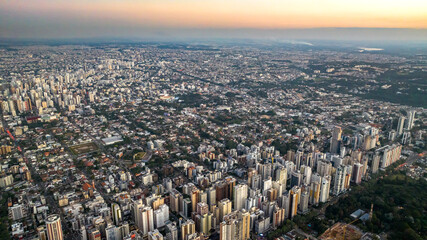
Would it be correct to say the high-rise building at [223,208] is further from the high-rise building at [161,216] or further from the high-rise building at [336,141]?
the high-rise building at [336,141]

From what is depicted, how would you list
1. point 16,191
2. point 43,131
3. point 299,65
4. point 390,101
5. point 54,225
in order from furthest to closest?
point 299,65 < point 390,101 < point 43,131 < point 16,191 < point 54,225

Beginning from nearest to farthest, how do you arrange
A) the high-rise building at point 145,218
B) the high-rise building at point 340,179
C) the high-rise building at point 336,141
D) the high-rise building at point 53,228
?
the high-rise building at point 53,228
the high-rise building at point 145,218
the high-rise building at point 340,179
the high-rise building at point 336,141

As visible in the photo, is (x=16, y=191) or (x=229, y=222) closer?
(x=229, y=222)

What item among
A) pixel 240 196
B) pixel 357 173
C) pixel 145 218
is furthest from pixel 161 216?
pixel 357 173

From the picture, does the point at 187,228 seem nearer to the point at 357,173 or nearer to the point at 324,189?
the point at 324,189

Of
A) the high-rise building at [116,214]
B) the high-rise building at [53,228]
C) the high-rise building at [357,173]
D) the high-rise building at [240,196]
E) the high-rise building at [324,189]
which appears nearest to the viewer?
the high-rise building at [53,228]

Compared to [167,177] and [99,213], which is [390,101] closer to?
[167,177]

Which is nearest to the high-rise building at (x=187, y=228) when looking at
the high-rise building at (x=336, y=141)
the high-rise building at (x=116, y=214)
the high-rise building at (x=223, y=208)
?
the high-rise building at (x=223, y=208)

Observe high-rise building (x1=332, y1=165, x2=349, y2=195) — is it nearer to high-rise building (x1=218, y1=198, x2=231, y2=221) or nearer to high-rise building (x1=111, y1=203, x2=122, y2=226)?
high-rise building (x1=218, y1=198, x2=231, y2=221)

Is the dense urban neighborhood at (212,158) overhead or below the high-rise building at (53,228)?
below

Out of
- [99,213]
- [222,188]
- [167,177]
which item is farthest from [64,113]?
[222,188]

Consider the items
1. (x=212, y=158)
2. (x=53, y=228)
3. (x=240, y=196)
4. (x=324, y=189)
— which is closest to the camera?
(x=53, y=228)
